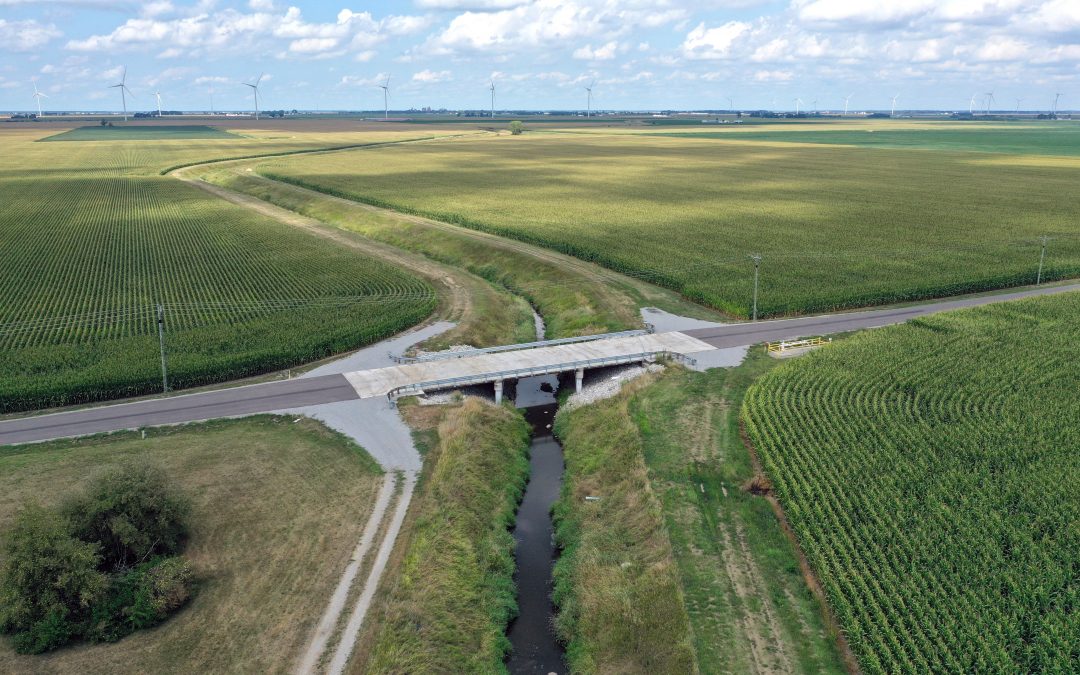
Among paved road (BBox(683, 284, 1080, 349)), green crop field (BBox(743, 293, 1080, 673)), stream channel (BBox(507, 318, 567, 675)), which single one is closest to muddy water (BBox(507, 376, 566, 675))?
stream channel (BBox(507, 318, 567, 675))

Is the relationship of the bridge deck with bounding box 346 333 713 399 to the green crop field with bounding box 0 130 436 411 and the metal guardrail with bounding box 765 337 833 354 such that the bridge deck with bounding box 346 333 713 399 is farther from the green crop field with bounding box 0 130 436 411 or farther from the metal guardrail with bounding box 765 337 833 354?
the green crop field with bounding box 0 130 436 411

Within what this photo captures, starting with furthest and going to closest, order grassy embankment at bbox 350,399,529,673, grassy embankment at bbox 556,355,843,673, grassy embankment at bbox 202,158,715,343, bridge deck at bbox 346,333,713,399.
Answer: grassy embankment at bbox 202,158,715,343
bridge deck at bbox 346,333,713,399
grassy embankment at bbox 350,399,529,673
grassy embankment at bbox 556,355,843,673

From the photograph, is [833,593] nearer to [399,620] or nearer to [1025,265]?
[399,620]

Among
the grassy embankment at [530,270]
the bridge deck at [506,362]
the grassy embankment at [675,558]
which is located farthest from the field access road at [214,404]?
the grassy embankment at [675,558]

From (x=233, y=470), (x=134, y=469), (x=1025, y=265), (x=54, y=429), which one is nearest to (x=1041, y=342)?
(x=1025, y=265)

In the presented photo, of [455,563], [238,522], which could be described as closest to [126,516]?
[238,522]

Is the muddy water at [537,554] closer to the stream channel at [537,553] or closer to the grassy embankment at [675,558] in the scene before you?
the stream channel at [537,553]

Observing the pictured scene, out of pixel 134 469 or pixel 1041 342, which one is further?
pixel 1041 342
